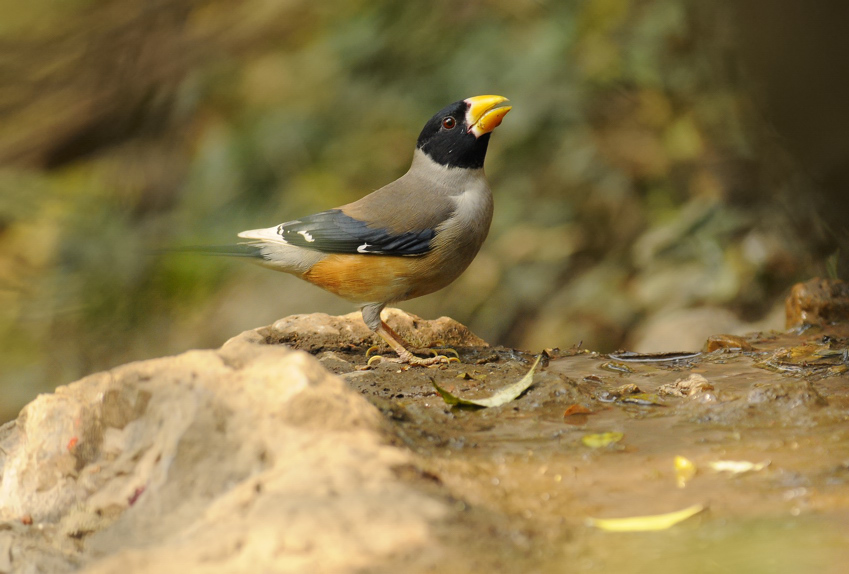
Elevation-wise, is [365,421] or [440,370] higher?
[365,421]

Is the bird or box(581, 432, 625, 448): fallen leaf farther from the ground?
the bird

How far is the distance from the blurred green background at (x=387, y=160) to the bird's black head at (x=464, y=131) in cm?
251

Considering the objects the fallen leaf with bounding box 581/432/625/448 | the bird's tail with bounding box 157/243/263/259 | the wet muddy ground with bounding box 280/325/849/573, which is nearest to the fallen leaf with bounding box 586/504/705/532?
the wet muddy ground with bounding box 280/325/849/573

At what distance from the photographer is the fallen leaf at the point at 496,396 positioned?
3234 millimetres

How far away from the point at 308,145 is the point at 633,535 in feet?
20.4

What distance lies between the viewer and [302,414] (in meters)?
2.39

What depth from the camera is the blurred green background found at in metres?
7.04

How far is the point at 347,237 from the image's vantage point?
15.2 ft

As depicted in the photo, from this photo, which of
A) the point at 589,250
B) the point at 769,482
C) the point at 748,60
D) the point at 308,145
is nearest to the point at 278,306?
the point at 308,145

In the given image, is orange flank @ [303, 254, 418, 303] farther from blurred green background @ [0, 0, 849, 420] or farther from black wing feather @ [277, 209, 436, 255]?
blurred green background @ [0, 0, 849, 420]

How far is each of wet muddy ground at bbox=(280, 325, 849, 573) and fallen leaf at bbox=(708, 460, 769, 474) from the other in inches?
0.6

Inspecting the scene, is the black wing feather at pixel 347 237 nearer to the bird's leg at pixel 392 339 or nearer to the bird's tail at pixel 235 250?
the bird's tail at pixel 235 250

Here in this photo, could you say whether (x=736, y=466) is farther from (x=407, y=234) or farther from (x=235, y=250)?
(x=235, y=250)

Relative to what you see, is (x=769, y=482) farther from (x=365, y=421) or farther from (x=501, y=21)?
(x=501, y=21)
